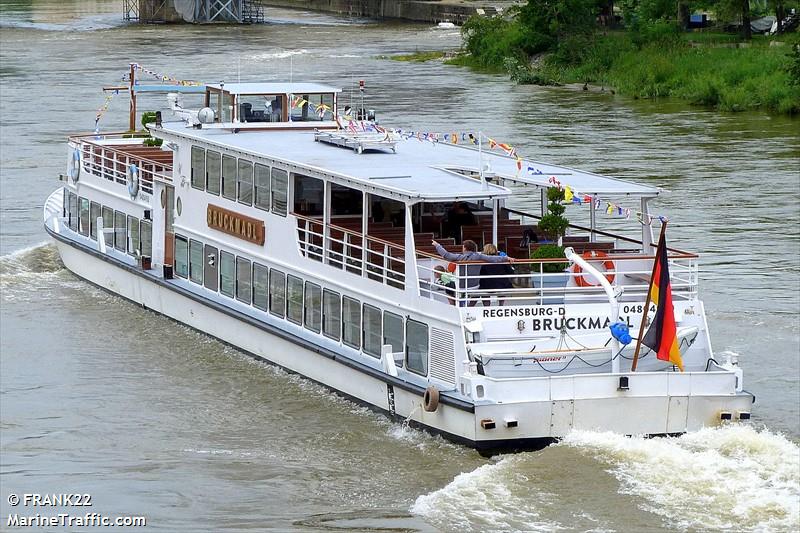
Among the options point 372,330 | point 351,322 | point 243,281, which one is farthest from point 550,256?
point 243,281

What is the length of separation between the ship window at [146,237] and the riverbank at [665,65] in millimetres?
28351

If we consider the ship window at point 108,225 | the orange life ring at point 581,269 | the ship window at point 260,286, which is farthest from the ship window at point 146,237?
the orange life ring at point 581,269

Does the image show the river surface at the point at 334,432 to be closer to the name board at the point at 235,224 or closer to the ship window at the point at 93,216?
the ship window at the point at 93,216

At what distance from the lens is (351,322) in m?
20.6

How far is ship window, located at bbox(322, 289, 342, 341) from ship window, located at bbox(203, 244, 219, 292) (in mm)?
3010

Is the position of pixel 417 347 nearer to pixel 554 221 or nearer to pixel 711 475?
pixel 554 221

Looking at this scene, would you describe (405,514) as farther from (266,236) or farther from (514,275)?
(266,236)

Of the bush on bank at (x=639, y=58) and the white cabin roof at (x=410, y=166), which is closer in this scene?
the white cabin roof at (x=410, y=166)

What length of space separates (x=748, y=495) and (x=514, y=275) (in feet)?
11.8

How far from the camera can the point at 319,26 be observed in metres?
89.1

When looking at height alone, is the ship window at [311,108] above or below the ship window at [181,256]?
above

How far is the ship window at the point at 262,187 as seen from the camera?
877 inches

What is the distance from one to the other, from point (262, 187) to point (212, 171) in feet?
4.86

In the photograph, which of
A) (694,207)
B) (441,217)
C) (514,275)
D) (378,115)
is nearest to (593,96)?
(378,115)
